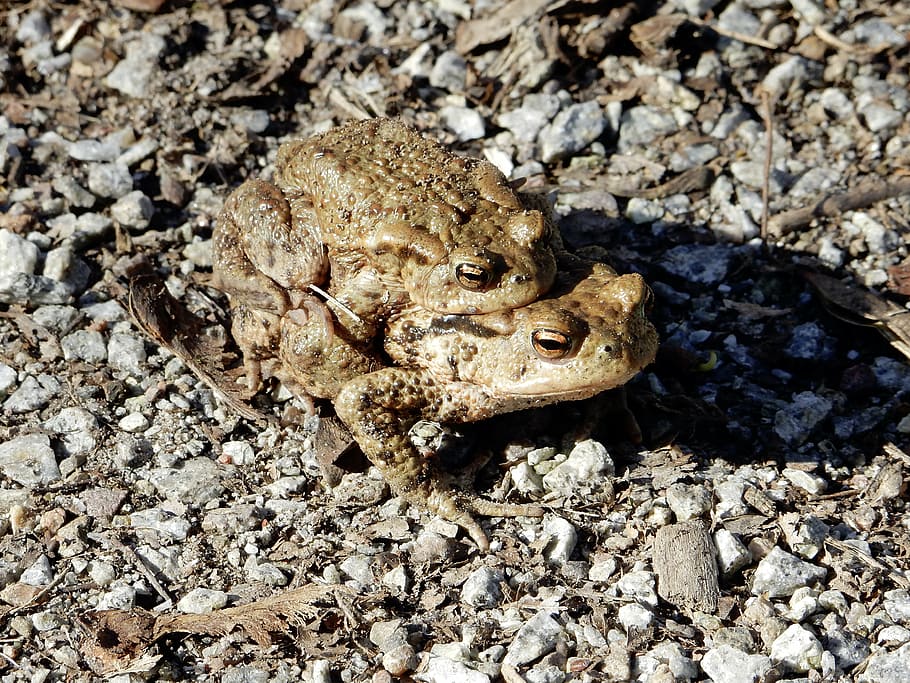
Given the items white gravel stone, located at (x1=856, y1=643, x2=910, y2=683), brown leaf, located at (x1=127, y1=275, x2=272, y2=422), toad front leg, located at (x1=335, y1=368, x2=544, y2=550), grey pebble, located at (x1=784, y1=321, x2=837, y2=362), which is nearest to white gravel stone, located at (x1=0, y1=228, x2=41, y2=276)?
brown leaf, located at (x1=127, y1=275, x2=272, y2=422)

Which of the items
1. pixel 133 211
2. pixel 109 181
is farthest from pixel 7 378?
pixel 109 181

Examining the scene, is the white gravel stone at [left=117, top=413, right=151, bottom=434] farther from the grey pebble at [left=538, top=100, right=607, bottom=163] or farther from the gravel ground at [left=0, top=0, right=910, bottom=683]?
the grey pebble at [left=538, top=100, right=607, bottom=163]

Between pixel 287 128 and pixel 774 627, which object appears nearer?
pixel 774 627

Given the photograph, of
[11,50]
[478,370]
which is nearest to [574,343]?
[478,370]

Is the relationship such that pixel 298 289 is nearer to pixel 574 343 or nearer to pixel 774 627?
pixel 574 343

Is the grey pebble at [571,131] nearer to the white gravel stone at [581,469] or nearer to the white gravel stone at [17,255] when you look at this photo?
the white gravel stone at [581,469]
